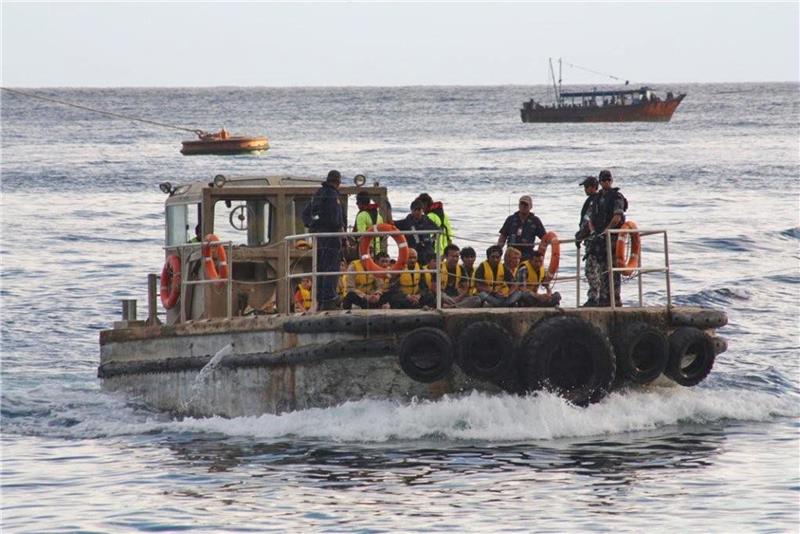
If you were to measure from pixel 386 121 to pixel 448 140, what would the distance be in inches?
1244

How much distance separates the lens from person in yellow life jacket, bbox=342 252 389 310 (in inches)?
642

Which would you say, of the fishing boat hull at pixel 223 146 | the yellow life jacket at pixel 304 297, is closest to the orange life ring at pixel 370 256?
the yellow life jacket at pixel 304 297

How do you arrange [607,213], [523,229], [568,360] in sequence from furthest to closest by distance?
[523,229] < [607,213] < [568,360]

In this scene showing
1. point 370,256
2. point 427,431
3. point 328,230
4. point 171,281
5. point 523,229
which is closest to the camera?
point 427,431

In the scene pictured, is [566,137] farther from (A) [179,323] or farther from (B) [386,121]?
(A) [179,323]

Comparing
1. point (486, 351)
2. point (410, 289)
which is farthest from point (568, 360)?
point (410, 289)

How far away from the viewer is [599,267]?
1709 centimetres

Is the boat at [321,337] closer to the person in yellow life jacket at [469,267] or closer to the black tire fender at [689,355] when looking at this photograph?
the black tire fender at [689,355]

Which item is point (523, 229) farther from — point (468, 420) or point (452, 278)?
point (468, 420)

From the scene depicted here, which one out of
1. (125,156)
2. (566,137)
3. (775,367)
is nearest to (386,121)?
(566,137)

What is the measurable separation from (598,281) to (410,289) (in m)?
2.10

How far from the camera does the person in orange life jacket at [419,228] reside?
17.1 m

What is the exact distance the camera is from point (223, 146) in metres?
77.2

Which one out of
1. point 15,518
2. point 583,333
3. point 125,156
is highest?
point 125,156
